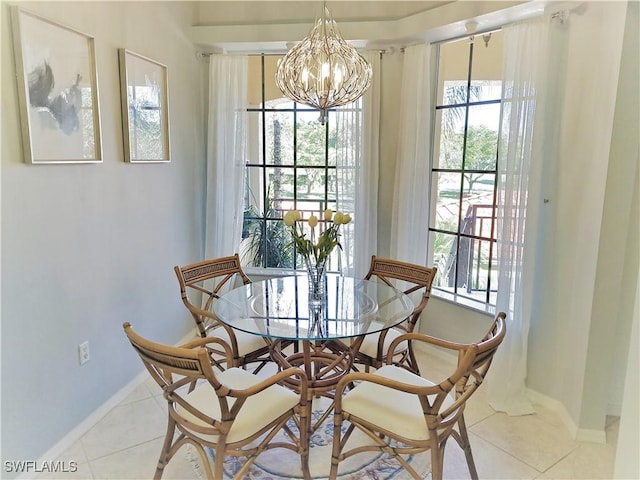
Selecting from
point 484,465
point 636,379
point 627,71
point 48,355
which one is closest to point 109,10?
point 48,355

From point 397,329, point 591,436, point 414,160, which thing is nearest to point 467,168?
point 414,160

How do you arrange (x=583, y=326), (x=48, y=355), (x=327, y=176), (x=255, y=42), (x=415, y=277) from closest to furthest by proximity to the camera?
(x=48, y=355) → (x=583, y=326) → (x=415, y=277) → (x=255, y=42) → (x=327, y=176)

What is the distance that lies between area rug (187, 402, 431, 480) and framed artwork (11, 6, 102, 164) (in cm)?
165

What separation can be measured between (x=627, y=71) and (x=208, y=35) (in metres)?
2.77

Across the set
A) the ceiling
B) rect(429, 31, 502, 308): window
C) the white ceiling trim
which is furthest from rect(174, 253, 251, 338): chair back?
the ceiling

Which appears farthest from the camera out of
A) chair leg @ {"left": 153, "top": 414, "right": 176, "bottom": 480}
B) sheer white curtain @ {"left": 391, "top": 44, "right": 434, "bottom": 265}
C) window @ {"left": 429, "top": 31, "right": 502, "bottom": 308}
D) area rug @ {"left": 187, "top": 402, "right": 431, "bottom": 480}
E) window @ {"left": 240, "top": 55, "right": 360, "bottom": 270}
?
window @ {"left": 240, "top": 55, "right": 360, "bottom": 270}

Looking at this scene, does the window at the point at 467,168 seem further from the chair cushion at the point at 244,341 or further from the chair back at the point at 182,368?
the chair back at the point at 182,368

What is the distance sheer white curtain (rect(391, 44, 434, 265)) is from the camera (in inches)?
124

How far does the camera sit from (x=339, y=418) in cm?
183

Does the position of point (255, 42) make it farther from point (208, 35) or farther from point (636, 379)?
point (636, 379)

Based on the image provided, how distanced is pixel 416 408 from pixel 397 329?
2.95ft

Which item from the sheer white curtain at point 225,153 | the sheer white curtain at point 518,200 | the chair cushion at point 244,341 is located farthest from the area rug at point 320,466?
the sheer white curtain at point 225,153

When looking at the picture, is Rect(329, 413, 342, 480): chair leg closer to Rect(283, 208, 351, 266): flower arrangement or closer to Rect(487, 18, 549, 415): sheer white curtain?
Rect(283, 208, 351, 266): flower arrangement

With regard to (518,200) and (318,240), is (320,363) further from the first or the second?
(518,200)
